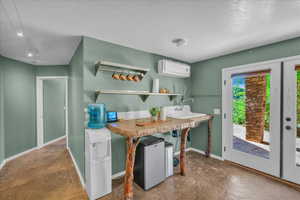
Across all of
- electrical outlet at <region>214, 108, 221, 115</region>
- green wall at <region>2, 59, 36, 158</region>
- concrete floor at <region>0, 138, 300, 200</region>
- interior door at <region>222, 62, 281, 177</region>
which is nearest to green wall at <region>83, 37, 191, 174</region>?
concrete floor at <region>0, 138, 300, 200</region>

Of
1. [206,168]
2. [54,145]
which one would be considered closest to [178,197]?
[206,168]

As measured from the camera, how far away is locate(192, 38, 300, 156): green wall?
7.16 feet

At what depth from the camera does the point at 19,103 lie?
314cm

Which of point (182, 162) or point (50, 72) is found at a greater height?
point (50, 72)

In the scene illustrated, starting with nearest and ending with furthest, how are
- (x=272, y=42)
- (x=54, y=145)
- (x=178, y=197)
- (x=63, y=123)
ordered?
(x=178, y=197) < (x=272, y=42) < (x=54, y=145) < (x=63, y=123)

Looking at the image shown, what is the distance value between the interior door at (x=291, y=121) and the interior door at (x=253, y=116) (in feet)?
0.27

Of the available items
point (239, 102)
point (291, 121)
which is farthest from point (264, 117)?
point (239, 102)

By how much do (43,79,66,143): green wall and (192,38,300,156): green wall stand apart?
4.43 metres

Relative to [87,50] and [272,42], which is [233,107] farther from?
[87,50]

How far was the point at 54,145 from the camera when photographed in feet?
12.9

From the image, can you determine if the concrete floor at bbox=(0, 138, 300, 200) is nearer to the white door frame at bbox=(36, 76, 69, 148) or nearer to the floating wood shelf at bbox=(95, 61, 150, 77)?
the white door frame at bbox=(36, 76, 69, 148)

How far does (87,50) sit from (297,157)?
3.78 m

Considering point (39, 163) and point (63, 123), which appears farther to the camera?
Answer: point (63, 123)

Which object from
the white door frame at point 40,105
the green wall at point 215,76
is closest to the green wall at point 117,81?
the green wall at point 215,76
